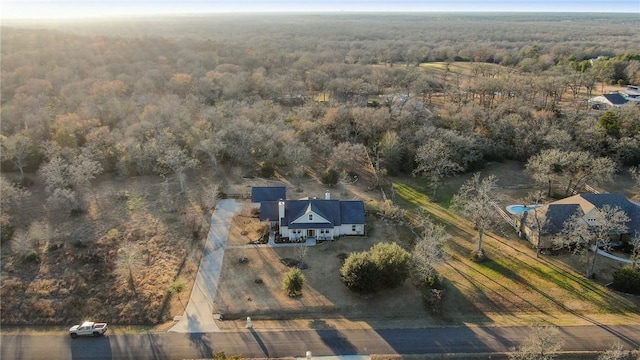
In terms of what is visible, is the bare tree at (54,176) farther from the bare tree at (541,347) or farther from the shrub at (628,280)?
the shrub at (628,280)

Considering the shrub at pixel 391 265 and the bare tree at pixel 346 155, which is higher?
the bare tree at pixel 346 155

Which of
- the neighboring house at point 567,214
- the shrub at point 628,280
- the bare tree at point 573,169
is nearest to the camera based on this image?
the shrub at point 628,280

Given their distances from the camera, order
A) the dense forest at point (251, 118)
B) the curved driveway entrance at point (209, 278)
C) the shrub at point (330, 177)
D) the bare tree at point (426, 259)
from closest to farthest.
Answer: the curved driveway entrance at point (209, 278)
the bare tree at point (426, 259)
the shrub at point (330, 177)
the dense forest at point (251, 118)

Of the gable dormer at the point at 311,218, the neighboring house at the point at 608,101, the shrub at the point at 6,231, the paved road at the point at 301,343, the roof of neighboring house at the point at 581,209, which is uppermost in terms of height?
the neighboring house at the point at 608,101

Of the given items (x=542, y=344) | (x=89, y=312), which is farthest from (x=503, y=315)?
(x=89, y=312)

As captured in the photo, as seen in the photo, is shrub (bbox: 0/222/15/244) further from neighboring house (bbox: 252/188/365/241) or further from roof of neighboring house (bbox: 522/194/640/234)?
roof of neighboring house (bbox: 522/194/640/234)

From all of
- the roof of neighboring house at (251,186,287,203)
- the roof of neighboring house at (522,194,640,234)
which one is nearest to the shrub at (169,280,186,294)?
the roof of neighboring house at (251,186,287,203)

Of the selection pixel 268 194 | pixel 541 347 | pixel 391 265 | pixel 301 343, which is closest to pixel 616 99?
pixel 391 265

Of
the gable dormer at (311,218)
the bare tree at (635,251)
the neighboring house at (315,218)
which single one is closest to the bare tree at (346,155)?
the neighboring house at (315,218)
